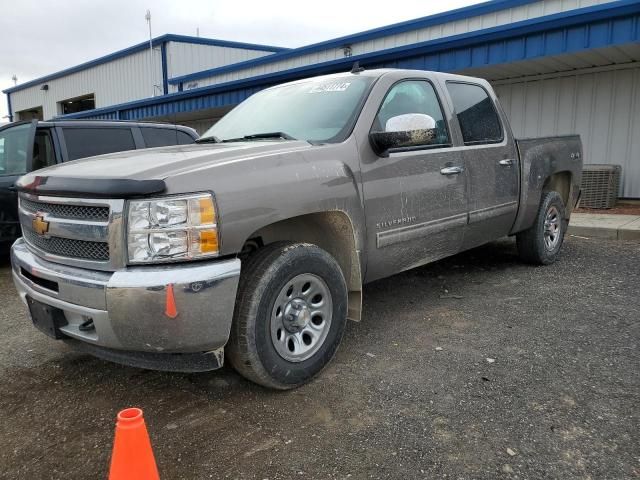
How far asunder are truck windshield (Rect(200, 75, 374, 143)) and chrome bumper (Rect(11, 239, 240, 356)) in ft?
4.20

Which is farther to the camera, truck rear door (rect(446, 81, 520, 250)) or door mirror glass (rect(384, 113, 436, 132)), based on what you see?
truck rear door (rect(446, 81, 520, 250))

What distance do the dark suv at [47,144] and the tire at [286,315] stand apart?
4546mm

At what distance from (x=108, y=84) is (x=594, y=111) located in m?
21.2

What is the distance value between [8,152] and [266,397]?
218 inches

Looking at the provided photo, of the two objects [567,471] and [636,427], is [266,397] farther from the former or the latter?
[636,427]

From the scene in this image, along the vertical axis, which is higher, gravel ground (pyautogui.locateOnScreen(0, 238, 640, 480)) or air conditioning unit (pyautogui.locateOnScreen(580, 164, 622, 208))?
air conditioning unit (pyautogui.locateOnScreen(580, 164, 622, 208))

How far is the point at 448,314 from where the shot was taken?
429cm

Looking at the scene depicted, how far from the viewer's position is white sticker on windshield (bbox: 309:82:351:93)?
12.5ft

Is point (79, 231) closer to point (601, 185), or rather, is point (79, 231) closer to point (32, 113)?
point (601, 185)

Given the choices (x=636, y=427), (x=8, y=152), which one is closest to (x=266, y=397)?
(x=636, y=427)

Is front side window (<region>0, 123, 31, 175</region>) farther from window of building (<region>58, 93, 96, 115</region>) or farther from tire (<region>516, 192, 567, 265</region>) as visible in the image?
window of building (<region>58, 93, 96, 115</region>)

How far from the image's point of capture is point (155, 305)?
2.41m

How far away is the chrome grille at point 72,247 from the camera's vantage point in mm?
2596

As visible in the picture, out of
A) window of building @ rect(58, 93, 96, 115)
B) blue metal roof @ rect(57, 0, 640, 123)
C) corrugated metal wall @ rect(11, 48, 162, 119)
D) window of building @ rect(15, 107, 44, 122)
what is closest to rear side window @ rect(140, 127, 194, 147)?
blue metal roof @ rect(57, 0, 640, 123)
